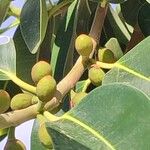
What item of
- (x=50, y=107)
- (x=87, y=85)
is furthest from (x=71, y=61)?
(x=50, y=107)

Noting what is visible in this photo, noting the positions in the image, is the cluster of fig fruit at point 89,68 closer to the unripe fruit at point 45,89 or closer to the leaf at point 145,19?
the unripe fruit at point 45,89

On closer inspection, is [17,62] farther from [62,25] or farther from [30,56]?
[62,25]

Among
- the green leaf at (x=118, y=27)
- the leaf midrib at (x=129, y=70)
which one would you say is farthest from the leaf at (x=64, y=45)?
the leaf midrib at (x=129, y=70)

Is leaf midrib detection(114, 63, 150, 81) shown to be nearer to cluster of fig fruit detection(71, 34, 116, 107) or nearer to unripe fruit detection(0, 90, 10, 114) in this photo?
cluster of fig fruit detection(71, 34, 116, 107)

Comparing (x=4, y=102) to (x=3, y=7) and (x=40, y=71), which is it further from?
(x=3, y=7)

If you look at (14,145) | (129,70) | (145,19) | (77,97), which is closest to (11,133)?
(14,145)

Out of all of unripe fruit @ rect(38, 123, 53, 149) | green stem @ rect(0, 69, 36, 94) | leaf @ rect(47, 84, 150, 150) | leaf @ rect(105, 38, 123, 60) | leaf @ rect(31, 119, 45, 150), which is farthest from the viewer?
leaf @ rect(105, 38, 123, 60)

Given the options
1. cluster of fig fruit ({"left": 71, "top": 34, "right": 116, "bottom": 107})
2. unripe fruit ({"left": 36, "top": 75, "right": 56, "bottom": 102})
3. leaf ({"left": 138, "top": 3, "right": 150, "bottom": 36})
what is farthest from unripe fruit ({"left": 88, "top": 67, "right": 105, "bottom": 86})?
leaf ({"left": 138, "top": 3, "right": 150, "bottom": 36})
